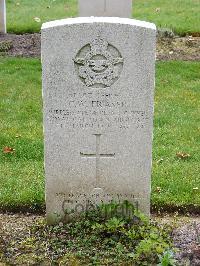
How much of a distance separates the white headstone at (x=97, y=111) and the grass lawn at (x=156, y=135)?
716 millimetres

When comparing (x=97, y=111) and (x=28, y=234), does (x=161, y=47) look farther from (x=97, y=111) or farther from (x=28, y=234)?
(x=28, y=234)

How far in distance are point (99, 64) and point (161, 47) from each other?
6.56 m

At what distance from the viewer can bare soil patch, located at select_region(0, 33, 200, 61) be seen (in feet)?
36.0

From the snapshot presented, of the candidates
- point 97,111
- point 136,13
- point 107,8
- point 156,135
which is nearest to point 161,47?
point 107,8

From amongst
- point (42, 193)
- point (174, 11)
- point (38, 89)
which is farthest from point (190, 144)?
point (174, 11)

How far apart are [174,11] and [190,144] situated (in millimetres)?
7211

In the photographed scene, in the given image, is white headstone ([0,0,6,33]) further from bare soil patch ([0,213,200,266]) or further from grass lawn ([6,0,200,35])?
bare soil patch ([0,213,200,266])

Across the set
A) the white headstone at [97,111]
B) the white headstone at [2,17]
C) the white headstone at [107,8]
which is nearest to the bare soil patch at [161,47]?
the white headstone at [2,17]

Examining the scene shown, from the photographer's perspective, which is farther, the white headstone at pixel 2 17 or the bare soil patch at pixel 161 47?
the white headstone at pixel 2 17

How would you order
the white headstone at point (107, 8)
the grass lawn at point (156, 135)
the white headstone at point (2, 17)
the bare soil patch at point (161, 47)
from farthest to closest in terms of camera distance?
1. the white headstone at point (2, 17)
2. the bare soil patch at point (161, 47)
3. the white headstone at point (107, 8)
4. the grass lawn at point (156, 135)

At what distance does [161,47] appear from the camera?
447 inches

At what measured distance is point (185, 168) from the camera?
21.7 ft

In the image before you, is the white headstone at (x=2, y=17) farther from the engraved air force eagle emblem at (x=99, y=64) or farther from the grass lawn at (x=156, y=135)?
the engraved air force eagle emblem at (x=99, y=64)

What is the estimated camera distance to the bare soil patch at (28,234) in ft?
15.7
